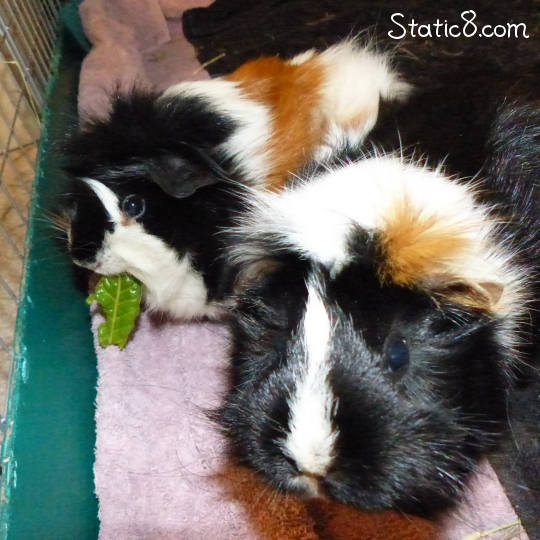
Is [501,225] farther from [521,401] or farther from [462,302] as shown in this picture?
[521,401]

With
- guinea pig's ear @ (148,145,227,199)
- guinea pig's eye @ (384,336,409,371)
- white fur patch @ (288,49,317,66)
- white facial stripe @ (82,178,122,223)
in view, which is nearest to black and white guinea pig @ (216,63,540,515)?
guinea pig's eye @ (384,336,409,371)

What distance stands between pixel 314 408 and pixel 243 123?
2.81 ft

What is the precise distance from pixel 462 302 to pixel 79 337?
3.59ft

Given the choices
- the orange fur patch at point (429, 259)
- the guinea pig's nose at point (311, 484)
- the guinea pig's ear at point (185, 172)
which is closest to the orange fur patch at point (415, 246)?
the orange fur patch at point (429, 259)

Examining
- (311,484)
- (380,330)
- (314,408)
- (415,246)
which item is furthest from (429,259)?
(311,484)

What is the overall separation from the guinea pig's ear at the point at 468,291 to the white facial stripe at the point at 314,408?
19 cm

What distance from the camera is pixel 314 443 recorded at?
3.05 ft

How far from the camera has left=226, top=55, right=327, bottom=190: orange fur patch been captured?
161 cm

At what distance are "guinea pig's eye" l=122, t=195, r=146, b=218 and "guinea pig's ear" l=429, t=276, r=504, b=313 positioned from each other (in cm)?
73

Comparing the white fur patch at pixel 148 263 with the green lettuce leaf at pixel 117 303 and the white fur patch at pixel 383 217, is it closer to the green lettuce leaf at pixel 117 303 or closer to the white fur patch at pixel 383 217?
the green lettuce leaf at pixel 117 303

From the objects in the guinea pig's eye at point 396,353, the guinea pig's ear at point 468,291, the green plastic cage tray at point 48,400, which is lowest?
the green plastic cage tray at point 48,400

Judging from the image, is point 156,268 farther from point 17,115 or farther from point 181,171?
point 17,115

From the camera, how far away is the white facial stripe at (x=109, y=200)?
1430 mm

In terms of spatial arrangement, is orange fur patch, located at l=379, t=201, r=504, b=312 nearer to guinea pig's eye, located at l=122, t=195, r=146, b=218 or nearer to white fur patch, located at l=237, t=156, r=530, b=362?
white fur patch, located at l=237, t=156, r=530, b=362
